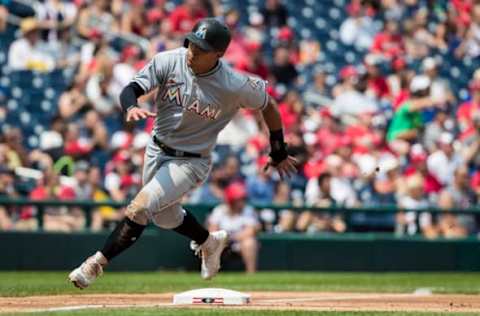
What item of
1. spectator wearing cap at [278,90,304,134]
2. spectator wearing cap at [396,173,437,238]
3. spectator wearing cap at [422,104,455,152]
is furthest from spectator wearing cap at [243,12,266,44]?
spectator wearing cap at [396,173,437,238]

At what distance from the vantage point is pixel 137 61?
1752 cm

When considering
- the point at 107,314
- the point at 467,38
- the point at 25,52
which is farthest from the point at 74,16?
the point at 107,314

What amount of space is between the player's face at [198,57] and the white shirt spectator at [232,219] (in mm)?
6817

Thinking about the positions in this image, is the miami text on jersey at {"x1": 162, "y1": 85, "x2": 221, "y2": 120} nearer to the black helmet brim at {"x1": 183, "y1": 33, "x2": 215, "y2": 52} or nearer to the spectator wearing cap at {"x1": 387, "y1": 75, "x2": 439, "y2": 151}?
the black helmet brim at {"x1": 183, "y1": 33, "x2": 215, "y2": 52}

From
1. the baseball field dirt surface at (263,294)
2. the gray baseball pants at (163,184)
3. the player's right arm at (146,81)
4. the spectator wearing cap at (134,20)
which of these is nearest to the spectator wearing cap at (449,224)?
the baseball field dirt surface at (263,294)

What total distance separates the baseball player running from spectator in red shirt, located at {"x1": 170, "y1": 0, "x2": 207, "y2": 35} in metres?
9.47

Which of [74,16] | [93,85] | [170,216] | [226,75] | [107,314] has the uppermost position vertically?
[74,16]

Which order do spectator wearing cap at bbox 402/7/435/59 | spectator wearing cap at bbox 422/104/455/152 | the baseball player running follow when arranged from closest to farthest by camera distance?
1. the baseball player running
2. spectator wearing cap at bbox 422/104/455/152
3. spectator wearing cap at bbox 402/7/435/59

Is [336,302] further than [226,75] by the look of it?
Yes

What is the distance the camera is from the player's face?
845cm

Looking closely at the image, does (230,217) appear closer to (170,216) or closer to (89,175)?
(89,175)

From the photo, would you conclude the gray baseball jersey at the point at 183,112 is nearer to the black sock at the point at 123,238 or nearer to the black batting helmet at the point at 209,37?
the black sock at the point at 123,238

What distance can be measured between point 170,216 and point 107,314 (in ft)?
6.06

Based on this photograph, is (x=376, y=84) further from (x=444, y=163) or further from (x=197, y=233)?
(x=197, y=233)
